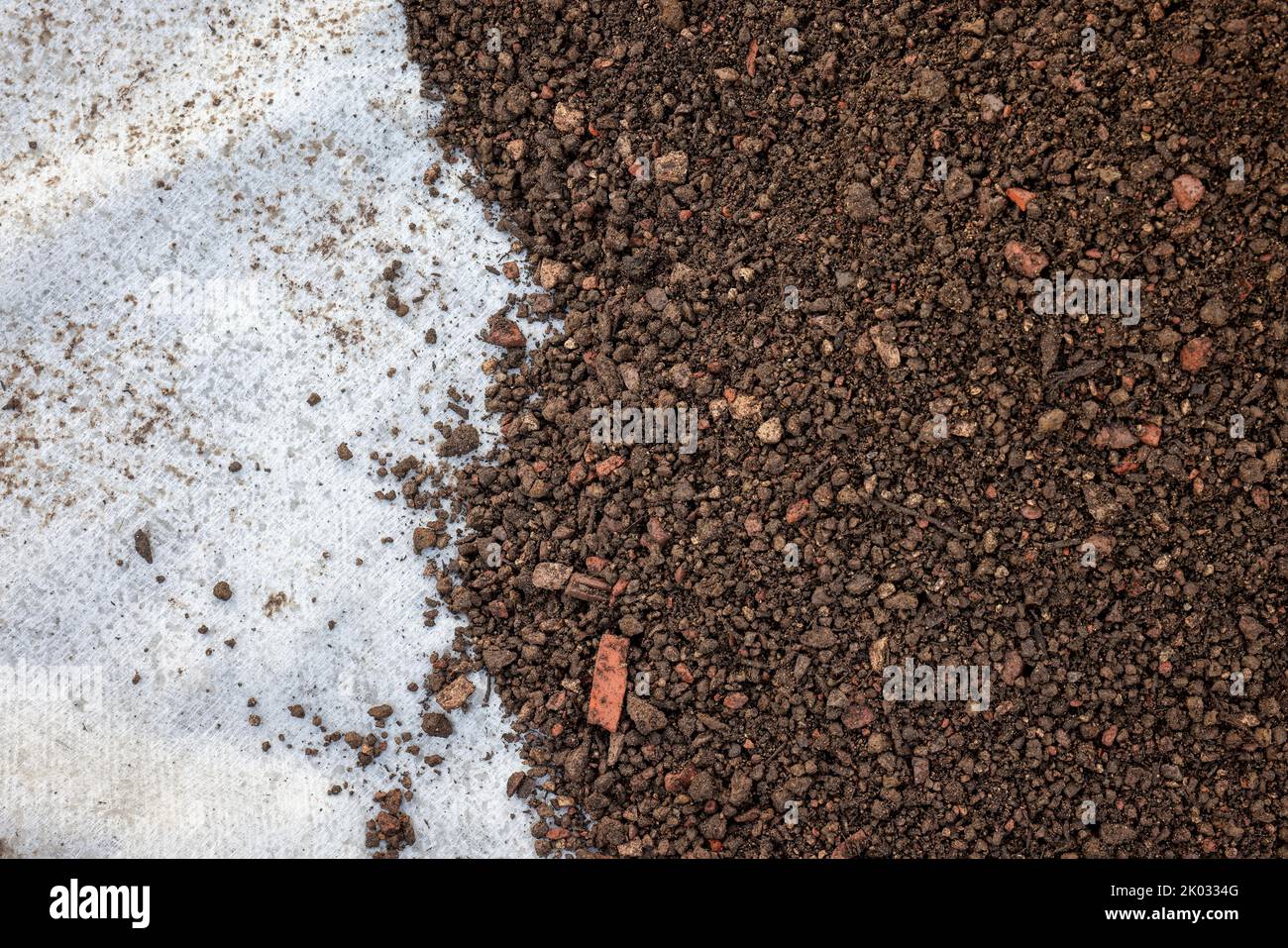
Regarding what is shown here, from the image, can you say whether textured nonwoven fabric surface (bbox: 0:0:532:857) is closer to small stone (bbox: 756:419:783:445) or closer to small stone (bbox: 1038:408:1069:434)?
small stone (bbox: 756:419:783:445)

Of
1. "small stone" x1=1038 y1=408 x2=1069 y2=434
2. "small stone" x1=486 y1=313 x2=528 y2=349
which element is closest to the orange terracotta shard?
"small stone" x1=486 y1=313 x2=528 y2=349

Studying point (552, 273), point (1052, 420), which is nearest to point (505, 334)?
point (552, 273)

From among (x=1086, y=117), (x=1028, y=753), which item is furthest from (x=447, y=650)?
(x=1086, y=117)

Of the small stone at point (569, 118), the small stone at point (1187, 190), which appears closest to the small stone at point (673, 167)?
the small stone at point (569, 118)

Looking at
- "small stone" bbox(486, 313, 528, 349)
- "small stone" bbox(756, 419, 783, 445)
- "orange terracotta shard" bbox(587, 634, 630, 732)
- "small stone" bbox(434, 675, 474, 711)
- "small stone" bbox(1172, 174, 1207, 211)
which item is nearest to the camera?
"small stone" bbox(1172, 174, 1207, 211)

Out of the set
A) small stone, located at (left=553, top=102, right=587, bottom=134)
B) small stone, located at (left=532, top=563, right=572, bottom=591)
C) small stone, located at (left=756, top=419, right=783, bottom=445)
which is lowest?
small stone, located at (left=532, top=563, right=572, bottom=591)

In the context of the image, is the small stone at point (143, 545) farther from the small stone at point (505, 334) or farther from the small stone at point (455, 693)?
the small stone at point (505, 334)
